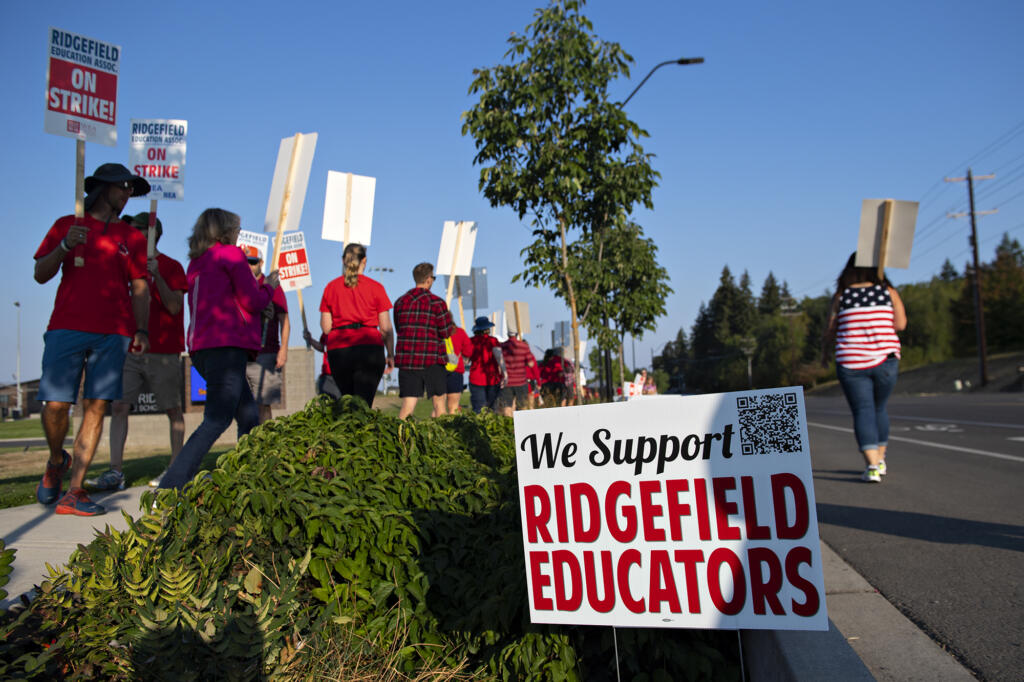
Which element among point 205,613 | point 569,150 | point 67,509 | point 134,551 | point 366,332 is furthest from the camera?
point 569,150

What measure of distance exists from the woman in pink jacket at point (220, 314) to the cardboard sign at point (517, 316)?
44.9 ft

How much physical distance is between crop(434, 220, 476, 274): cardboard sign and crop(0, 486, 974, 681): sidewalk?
842cm

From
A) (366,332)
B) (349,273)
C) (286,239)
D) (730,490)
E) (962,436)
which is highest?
(286,239)

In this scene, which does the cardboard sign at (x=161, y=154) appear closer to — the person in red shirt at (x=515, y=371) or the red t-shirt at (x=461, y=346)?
the red t-shirt at (x=461, y=346)

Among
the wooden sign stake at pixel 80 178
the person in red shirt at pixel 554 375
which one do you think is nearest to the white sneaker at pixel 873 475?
the wooden sign stake at pixel 80 178

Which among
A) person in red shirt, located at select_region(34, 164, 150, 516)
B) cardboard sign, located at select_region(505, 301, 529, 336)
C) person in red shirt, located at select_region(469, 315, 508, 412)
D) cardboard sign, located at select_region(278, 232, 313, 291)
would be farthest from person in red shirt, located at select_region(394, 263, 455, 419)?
cardboard sign, located at select_region(505, 301, 529, 336)

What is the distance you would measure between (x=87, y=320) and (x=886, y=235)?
5862 mm

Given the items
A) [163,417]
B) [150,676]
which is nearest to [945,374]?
[163,417]

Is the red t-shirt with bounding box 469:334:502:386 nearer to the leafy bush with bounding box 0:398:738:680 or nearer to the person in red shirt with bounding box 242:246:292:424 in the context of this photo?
the person in red shirt with bounding box 242:246:292:424

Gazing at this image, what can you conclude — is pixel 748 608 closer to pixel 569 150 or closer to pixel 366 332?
pixel 366 332

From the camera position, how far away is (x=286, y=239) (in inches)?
443

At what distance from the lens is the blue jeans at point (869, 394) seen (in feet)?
20.6

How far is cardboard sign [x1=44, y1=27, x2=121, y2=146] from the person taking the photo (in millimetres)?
5203

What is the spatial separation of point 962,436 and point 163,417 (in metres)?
14.3
